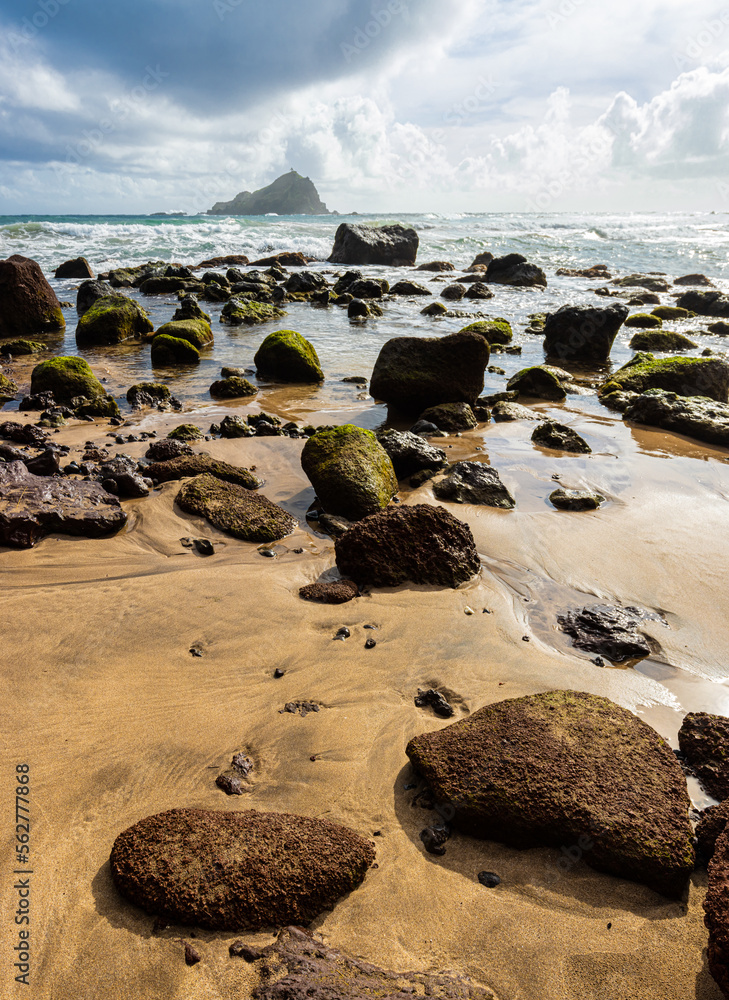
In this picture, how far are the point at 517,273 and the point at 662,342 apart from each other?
46.8 feet

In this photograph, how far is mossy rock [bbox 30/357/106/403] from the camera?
8.95m

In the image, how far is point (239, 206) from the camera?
14475 cm

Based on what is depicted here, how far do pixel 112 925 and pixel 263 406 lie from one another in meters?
8.04

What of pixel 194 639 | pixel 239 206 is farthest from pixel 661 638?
pixel 239 206

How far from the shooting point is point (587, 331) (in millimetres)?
13859

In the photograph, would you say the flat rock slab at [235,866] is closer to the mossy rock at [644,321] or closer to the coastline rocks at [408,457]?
the coastline rocks at [408,457]

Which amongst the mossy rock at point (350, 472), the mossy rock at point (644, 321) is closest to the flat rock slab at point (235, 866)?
the mossy rock at point (350, 472)

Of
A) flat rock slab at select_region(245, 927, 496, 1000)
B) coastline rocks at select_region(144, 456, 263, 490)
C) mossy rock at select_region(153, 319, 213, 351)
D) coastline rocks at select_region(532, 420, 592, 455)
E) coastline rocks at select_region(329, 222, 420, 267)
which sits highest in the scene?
coastline rocks at select_region(329, 222, 420, 267)

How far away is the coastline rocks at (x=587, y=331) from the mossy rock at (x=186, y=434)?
9.95 m

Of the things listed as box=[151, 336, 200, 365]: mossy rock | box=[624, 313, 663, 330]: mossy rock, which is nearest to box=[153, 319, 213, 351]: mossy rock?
box=[151, 336, 200, 365]: mossy rock

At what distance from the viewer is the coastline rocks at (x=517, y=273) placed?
27562mm

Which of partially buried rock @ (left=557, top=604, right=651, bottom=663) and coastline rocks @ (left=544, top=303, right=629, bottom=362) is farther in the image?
coastline rocks @ (left=544, top=303, right=629, bottom=362)

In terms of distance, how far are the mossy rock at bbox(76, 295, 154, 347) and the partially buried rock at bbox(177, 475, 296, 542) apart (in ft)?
33.0

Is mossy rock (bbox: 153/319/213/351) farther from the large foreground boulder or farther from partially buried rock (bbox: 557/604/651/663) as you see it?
the large foreground boulder
